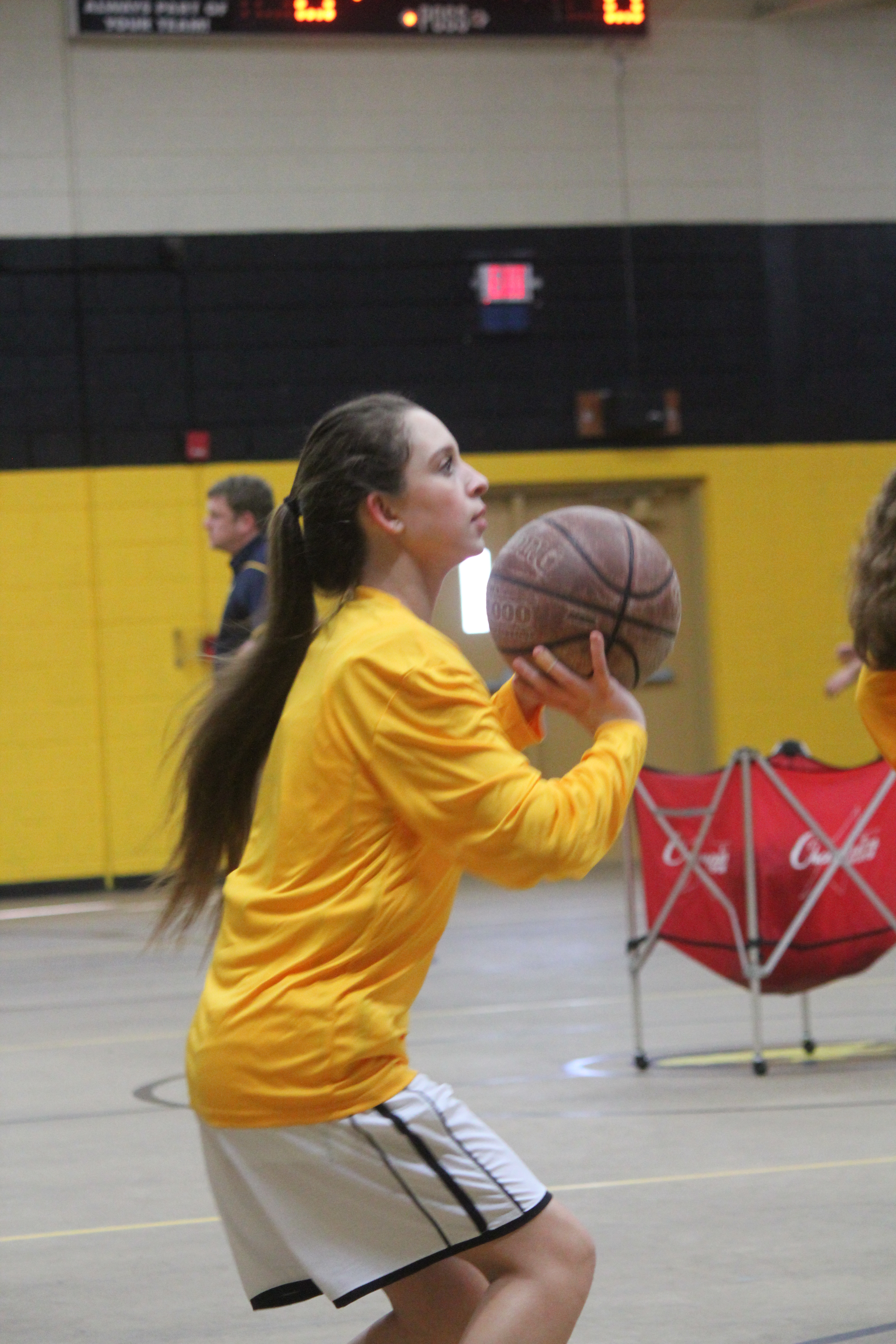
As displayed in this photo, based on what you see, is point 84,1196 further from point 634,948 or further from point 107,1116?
point 634,948

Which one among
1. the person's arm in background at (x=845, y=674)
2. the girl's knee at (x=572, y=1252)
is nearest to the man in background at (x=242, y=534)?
the person's arm in background at (x=845, y=674)

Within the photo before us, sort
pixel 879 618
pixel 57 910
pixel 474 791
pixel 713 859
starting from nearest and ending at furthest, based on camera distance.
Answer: pixel 474 791 → pixel 879 618 → pixel 713 859 → pixel 57 910

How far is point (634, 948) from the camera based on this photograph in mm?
5113

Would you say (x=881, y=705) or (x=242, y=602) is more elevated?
(x=242, y=602)

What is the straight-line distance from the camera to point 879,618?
2.55 m

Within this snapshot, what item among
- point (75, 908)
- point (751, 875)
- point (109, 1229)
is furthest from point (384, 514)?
point (75, 908)

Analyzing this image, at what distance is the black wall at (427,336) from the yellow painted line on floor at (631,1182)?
7.21 m

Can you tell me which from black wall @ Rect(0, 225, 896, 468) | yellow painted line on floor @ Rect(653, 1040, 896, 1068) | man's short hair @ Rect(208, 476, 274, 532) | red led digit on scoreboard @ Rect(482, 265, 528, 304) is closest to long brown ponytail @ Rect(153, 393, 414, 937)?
yellow painted line on floor @ Rect(653, 1040, 896, 1068)

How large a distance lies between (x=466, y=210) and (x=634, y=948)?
6793mm

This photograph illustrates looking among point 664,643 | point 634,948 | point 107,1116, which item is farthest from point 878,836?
point 664,643

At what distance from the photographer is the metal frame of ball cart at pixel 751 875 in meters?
4.80

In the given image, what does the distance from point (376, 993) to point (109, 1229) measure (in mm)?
2198

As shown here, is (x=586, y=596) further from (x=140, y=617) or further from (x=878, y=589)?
(x=140, y=617)

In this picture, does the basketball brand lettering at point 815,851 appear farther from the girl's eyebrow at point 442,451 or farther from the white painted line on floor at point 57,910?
the white painted line on floor at point 57,910
